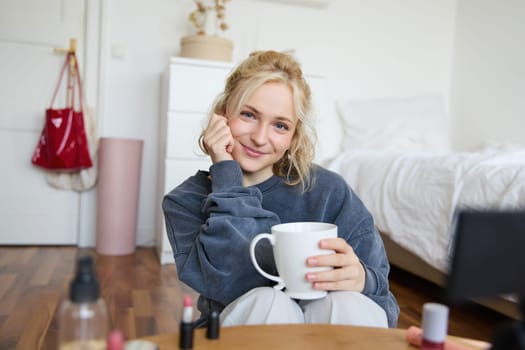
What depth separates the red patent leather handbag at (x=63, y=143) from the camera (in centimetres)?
261

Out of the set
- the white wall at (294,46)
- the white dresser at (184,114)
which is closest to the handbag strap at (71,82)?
the white wall at (294,46)

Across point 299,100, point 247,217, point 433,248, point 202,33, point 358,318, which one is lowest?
point 433,248

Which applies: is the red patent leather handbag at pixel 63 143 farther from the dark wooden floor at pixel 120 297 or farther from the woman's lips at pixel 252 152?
the woman's lips at pixel 252 152

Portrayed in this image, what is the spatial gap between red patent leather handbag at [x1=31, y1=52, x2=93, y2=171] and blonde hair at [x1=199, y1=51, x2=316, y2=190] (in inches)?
70.4

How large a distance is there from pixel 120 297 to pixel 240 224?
1.24m

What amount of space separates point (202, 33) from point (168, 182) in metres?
0.85

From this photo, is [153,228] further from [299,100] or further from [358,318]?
[358,318]

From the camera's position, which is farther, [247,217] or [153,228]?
[153,228]

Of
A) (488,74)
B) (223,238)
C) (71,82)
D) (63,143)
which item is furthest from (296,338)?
(488,74)

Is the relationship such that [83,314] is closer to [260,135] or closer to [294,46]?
[260,135]

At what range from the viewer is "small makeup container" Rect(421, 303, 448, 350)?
46cm

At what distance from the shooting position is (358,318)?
67cm

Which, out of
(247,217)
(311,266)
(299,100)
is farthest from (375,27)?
(311,266)

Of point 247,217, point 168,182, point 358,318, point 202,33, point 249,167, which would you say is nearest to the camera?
point 358,318
